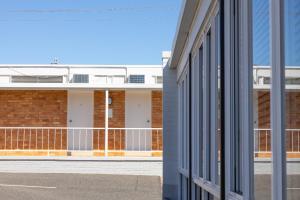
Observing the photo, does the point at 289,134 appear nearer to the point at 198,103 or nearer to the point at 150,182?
the point at 198,103

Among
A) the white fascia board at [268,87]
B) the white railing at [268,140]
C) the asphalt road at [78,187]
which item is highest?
the white fascia board at [268,87]

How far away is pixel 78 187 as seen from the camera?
17672 millimetres

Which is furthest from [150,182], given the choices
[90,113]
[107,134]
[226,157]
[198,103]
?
[226,157]

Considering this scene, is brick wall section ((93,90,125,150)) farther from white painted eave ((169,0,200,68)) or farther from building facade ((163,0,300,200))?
building facade ((163,0,300,200))

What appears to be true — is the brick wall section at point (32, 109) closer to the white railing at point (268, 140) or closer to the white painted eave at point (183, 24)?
→ the white painted eave at point (183, 24)

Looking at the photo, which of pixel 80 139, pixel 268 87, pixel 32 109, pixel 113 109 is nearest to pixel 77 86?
pixel 113 109

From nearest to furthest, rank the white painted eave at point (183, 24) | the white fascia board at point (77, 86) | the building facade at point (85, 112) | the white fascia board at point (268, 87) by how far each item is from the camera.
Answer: the white fascia board at point (268, 87)
the white painted eave at point (183, 24)
the white fascia board at point (77, 86)
the building facade at point (85, 112)

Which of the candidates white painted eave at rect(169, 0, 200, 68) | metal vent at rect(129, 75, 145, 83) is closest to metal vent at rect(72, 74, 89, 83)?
metal vent at rect(129, 75, 145, 83)

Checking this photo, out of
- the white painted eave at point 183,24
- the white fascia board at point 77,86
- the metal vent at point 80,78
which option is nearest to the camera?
the white painted eave at point 183,24

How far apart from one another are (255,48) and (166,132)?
8.73m

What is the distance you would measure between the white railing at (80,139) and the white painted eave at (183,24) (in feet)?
40.7

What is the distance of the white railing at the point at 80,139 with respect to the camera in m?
22.7

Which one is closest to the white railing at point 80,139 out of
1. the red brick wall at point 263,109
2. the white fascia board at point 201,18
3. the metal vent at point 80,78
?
the metal vent at point 80,78

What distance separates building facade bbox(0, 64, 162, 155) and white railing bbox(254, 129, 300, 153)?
1891 cm
